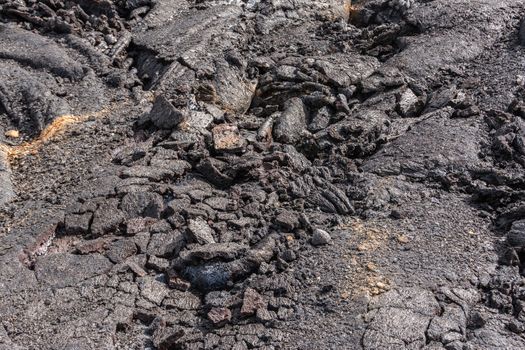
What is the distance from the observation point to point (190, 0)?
8.94 metres

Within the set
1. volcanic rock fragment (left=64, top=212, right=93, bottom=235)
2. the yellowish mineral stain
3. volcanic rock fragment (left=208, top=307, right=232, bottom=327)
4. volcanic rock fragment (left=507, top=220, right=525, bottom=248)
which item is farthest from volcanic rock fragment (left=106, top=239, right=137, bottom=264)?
volcanic rock fragment (left=507, top=220, right=525, bottom=248)

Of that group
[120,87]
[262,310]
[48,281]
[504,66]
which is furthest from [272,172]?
[504,66]

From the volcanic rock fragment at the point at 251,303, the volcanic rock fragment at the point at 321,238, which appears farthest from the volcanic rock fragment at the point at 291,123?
the volcanic rock fragment at the point at 251,303

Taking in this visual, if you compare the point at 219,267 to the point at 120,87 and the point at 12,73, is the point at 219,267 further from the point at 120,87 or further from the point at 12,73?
the point at 12,73

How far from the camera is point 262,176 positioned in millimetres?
5469

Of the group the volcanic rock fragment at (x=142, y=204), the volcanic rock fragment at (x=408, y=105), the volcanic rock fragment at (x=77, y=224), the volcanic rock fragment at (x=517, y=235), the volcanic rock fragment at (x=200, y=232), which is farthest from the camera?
the volcanic rock fragment at (x=408, y=105)

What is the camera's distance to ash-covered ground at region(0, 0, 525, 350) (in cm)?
421

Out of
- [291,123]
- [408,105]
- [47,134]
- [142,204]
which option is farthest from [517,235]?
[47,134]

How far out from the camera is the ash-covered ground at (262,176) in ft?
13.8

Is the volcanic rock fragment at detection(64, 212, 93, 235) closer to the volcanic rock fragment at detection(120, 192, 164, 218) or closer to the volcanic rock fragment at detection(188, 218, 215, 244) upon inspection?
the volcanic rock fragment at detection(120, 192, 164, 218)

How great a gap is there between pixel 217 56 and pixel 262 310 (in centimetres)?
415

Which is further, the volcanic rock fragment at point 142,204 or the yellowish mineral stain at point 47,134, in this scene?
the yellowish mineral stain at point 47,134

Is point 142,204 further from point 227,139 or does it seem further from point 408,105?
point 408,105

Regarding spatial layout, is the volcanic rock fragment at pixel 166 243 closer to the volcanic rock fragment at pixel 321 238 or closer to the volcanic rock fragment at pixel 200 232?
the volcanic rock fragment at pixel 200 232
